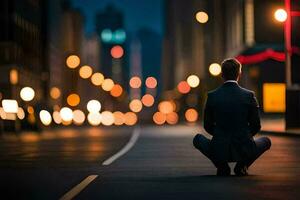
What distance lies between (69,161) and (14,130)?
27.4 m

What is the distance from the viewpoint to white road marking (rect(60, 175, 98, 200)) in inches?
420

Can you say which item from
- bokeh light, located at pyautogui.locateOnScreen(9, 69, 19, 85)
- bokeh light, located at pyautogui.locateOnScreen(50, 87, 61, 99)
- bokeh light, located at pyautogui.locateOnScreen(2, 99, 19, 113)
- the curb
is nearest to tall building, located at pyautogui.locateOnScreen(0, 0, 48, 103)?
bokeh light, located at pyautogui.locateOnScreen(9, 69, 19, 85)

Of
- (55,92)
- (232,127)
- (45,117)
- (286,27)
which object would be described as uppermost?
(286,27)

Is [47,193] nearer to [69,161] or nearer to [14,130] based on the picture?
[69,161]

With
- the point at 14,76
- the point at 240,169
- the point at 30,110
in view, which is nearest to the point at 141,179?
the point at 240,169

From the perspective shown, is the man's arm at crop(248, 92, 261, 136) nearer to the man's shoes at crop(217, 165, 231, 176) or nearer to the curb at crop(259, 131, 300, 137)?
the man's shoes at crop(217, 165, 231, 176)

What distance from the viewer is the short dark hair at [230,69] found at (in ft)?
44.8

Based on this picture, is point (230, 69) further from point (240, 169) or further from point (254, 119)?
point (240, 169)

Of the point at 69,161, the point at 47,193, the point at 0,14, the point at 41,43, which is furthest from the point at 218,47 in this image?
the point at 47,193

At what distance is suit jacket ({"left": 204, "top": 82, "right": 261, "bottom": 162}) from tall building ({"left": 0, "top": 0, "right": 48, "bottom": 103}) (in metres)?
88.2

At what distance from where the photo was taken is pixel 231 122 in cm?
1348

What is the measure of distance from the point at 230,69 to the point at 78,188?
3.19m

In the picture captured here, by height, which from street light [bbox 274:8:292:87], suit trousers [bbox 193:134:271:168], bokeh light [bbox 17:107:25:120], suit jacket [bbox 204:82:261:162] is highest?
street light [bbox 274:8:292:87]

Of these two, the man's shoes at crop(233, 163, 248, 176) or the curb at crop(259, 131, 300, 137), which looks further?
the curb at crop(259, 131, 300, 137)
